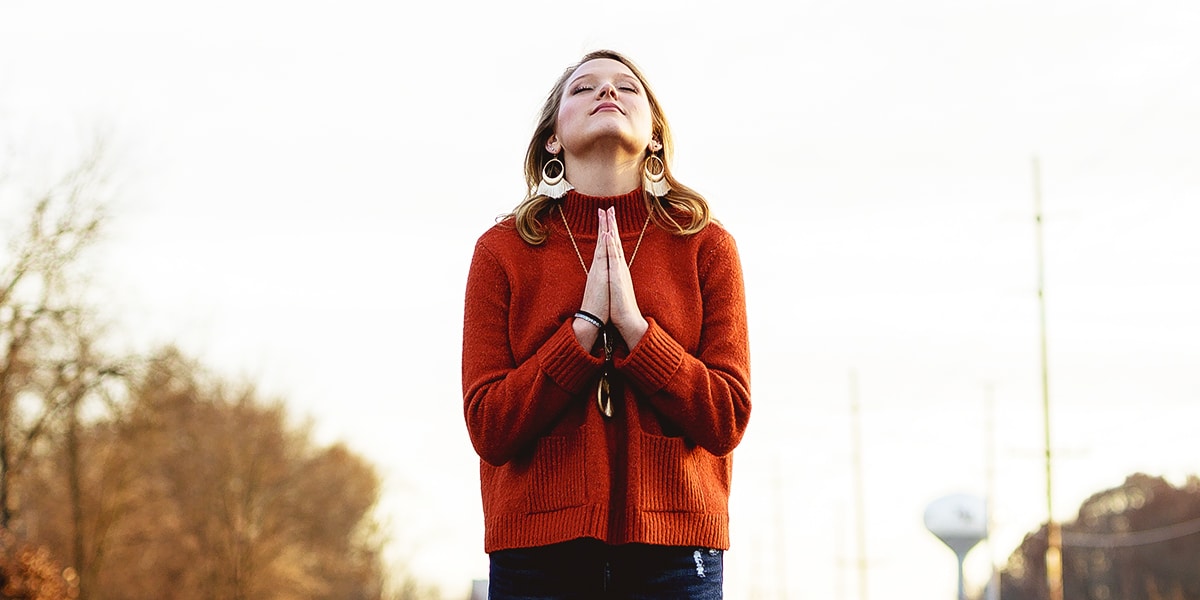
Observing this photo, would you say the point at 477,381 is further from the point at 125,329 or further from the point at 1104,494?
the point at 1104,494

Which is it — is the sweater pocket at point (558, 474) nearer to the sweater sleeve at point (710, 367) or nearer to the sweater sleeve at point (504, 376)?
the sweater sleeve at point (504, 376)

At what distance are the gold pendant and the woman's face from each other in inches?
25.0

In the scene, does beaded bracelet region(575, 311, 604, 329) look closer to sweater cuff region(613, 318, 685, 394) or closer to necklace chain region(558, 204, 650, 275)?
sweater cuff region(613, 318, 685, 394)

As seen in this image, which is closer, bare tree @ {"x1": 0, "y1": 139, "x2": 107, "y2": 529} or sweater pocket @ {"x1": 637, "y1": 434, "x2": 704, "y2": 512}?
sweater pocket @ {"x1": 637, "y1": 434, "x2": 704, "y2": 512}

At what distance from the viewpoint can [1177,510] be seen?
79.3 m

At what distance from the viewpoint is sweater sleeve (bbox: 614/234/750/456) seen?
3939 millimetres

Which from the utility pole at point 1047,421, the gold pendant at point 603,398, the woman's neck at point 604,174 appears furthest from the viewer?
the utility pole at point 1047,421

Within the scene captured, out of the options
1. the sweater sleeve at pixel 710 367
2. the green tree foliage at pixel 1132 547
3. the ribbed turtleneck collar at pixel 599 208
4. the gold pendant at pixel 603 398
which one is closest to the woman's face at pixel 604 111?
the ribbed turtleneck collar at pixel 599 208

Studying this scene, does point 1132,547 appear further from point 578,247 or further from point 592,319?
point 592,319

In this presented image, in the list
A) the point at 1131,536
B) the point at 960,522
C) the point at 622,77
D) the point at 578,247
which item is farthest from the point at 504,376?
the point at 1131,536

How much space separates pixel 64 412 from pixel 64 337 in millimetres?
3002

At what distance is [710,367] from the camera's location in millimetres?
4133

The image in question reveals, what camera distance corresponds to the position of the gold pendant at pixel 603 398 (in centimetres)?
404

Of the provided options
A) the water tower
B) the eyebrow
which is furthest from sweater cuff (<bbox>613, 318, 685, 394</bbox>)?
the water tower
